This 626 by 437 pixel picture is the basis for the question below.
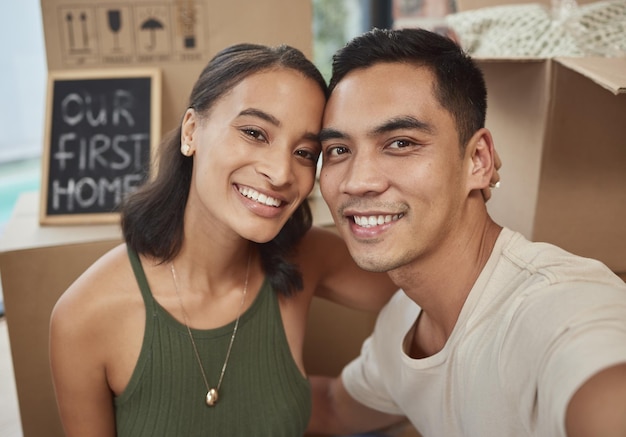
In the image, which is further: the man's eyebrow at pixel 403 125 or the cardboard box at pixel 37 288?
the cardboard box at pixel 37 288

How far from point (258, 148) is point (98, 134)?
26.2 inches

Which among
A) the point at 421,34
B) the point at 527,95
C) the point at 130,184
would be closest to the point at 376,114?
the point at 421,34

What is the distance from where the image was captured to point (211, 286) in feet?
4.02

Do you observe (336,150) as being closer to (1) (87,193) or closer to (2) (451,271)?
(2) (451,271)

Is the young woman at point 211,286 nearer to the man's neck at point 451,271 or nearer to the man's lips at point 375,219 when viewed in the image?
the man's lips at point 375,219

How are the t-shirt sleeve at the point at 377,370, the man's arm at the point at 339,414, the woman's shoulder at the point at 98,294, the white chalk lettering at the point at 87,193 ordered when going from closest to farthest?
the woman's shoulder at the point at 98,294 → the t-shirt sleeve at the point at 377,370 → the man's arm at the point at 339,414 → the white chalk lettering at the point at 87,193

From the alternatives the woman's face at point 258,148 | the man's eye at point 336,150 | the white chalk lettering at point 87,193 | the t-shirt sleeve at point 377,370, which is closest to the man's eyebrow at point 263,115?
the woman's face at point 258,148

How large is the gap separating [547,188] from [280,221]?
→ 18.9 inches

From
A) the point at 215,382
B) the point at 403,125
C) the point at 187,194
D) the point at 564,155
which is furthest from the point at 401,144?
the point at 215,382

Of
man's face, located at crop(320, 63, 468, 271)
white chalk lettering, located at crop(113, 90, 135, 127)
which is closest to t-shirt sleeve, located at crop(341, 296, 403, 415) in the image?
man's face, located at crop(320, 63, 468, 271)

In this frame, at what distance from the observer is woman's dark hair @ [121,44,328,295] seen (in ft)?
3.61

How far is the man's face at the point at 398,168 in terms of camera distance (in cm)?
101

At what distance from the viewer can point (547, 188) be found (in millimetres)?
1164

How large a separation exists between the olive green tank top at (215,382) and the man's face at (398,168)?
30cm
